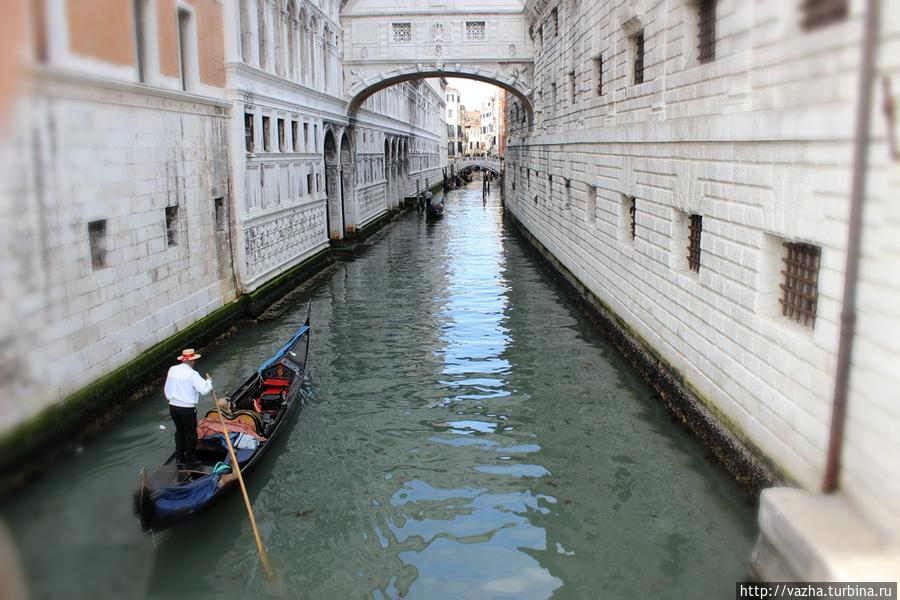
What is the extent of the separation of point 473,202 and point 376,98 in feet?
51.6

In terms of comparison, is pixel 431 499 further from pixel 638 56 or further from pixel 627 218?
pixel 638 56

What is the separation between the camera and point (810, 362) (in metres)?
4.97

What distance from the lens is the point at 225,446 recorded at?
6445mm

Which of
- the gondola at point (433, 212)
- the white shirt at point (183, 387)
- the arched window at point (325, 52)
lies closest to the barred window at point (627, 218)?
the white shirt at point (183, 387)

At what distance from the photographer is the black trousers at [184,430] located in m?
A: 6.09

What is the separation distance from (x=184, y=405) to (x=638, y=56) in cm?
722

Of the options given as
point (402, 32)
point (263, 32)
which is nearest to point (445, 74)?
point (402, 32)

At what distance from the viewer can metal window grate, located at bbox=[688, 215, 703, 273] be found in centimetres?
772

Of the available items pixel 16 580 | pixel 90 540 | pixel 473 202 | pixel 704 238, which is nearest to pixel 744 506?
pixel 704 238

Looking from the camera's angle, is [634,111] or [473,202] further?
[473,202]

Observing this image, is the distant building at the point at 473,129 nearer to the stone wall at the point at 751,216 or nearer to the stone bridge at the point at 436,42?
the stone bridge at the point at 436,42

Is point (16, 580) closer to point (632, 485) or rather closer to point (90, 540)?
point (90, 540)

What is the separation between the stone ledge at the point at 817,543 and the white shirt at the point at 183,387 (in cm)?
437

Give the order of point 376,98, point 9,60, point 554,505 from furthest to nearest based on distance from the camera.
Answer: point 376,98, point 554,505, point 9,60
